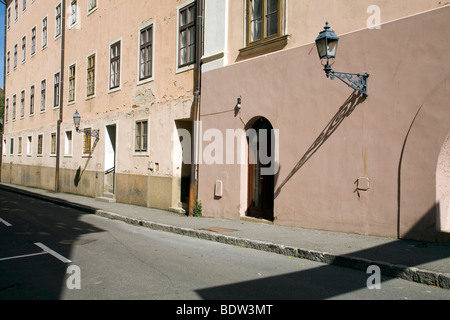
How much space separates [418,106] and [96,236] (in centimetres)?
702

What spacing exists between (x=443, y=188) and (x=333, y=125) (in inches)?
94.4

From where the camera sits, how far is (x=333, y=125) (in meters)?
8.67

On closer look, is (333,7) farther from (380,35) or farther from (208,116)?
(208,116)

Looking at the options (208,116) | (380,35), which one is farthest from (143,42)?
(380,35)

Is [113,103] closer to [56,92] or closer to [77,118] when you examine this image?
[77,118]

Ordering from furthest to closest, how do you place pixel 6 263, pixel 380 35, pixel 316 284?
pixel 380 35, pixel 6 263, pixel 316 284

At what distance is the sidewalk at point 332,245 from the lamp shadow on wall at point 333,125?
1.44 m

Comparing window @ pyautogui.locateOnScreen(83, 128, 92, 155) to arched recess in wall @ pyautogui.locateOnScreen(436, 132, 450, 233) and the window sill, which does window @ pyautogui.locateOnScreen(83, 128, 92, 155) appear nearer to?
the window sill

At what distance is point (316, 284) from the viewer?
5438 mm

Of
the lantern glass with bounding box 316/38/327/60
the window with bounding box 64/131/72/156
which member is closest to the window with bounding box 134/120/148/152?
the window with bounding box 64/131/72/156

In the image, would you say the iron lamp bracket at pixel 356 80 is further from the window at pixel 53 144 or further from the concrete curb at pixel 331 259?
the window at pixel 53 144

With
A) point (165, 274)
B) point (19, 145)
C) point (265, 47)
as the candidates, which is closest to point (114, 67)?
point (265, 47)

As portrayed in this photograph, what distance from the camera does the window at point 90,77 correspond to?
62.7 feet
